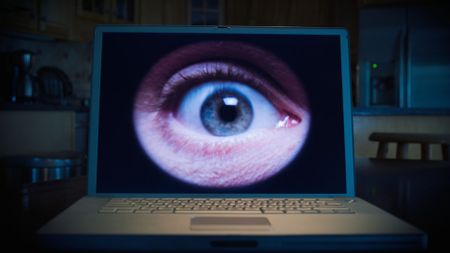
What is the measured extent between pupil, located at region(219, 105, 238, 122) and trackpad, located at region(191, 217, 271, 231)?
19cm

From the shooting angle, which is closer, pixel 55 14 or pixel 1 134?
pixel 1 134

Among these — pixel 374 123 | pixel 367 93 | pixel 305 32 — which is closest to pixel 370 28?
pixel 367 93

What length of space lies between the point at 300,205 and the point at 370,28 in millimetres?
2940

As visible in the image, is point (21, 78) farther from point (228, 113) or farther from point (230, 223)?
point (230, 223)

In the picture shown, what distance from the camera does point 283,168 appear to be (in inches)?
24.9

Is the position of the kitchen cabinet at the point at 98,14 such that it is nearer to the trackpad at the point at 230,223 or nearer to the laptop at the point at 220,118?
the laptop at the point at 220,118

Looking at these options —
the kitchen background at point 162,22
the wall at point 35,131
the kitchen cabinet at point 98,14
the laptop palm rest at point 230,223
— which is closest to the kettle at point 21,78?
the kitchen background at point 162,22

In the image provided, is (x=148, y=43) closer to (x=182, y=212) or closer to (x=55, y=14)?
(x=182, y=212)

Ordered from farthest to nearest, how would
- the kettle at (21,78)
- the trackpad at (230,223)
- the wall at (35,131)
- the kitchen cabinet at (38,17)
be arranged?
the kitchen cabinet at (38,17)
the kettle at (21,78)
the wall at (35,131)
the trackpad at (230,223)

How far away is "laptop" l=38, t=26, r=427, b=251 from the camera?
62 centimetres

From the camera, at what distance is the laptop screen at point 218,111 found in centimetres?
63

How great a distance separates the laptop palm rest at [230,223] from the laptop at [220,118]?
0.28 feet

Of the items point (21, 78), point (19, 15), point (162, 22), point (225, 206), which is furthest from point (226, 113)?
point (162, 22)

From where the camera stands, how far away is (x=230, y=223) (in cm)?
47
